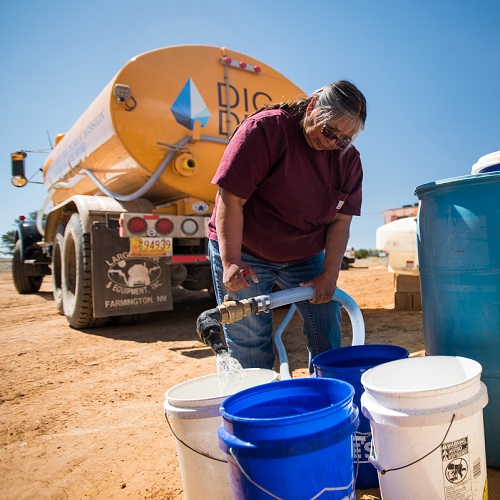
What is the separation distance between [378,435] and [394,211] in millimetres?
18032

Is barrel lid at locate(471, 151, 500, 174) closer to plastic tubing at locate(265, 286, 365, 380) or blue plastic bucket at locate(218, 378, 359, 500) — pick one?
plastic tubing at locate(265, 286, 365, 380)

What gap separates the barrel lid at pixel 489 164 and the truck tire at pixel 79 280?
3834mm

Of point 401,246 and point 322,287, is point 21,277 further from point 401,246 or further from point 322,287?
point 322,287

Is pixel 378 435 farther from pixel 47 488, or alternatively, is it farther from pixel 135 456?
pixel 47 488

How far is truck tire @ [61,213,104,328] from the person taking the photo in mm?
4605

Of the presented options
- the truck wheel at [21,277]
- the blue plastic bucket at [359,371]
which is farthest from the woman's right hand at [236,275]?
the truck wheel at [21,277]

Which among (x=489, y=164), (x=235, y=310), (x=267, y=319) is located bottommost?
(x=267, y=319)

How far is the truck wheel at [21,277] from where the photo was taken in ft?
31.0

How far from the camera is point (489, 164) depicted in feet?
6.48

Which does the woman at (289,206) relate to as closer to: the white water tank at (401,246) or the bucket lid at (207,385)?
the bucket lid at (207,385)

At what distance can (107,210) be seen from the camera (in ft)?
15.0

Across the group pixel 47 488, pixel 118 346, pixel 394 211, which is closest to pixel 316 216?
pixel 47 488

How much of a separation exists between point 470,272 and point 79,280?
409 cm

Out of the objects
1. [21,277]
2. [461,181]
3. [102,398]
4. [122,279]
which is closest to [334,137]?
[461,181]
